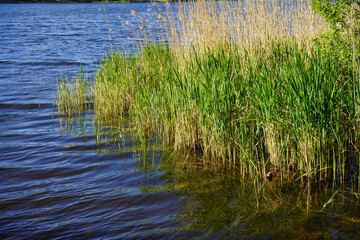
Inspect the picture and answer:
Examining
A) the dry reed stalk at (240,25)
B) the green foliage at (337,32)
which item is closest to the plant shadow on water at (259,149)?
the green foliage at (337,32)

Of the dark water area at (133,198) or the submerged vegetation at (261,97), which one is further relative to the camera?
the submerged vegetation at (261,97)

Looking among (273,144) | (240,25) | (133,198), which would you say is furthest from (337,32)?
(133,198)

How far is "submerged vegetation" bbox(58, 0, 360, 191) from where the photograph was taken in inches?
162

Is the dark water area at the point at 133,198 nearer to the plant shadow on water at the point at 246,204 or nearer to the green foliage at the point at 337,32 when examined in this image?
the plant shadow on water at the point at 246,204

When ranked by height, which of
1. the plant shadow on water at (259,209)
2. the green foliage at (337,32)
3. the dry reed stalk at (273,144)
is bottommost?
the plant shadow on water at (259,209)

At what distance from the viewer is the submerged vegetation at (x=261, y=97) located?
412 cm

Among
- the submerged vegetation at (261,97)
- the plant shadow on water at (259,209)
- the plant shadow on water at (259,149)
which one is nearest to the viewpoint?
the plant shadow on water at (259,209)

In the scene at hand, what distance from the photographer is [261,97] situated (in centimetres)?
437

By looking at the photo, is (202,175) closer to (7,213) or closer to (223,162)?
(223,162)

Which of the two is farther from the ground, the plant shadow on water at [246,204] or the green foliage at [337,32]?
the green foliage at [337,32]

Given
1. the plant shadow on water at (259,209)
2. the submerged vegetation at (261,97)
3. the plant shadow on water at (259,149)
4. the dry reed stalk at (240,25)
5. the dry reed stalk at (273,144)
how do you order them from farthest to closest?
the dry reed stalk at (240,25) → the dry reed stalk at (273,144) → the submerged vegetation at (261,97) → the plant shadow on water at (259,149) → the plant shadow on water at (259,209)

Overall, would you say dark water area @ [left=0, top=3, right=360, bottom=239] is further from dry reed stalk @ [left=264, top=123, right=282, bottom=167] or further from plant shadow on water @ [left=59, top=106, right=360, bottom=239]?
dry reed stalk @ [left=264, top=123, right=282, bottom=167]

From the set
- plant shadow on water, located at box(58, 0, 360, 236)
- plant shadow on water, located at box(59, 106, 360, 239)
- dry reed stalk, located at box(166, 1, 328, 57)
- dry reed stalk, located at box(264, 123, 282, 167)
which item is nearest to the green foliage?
plant shadow on water, located at box(58, 0, 360, 236)

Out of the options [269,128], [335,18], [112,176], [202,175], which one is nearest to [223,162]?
[202,175]
